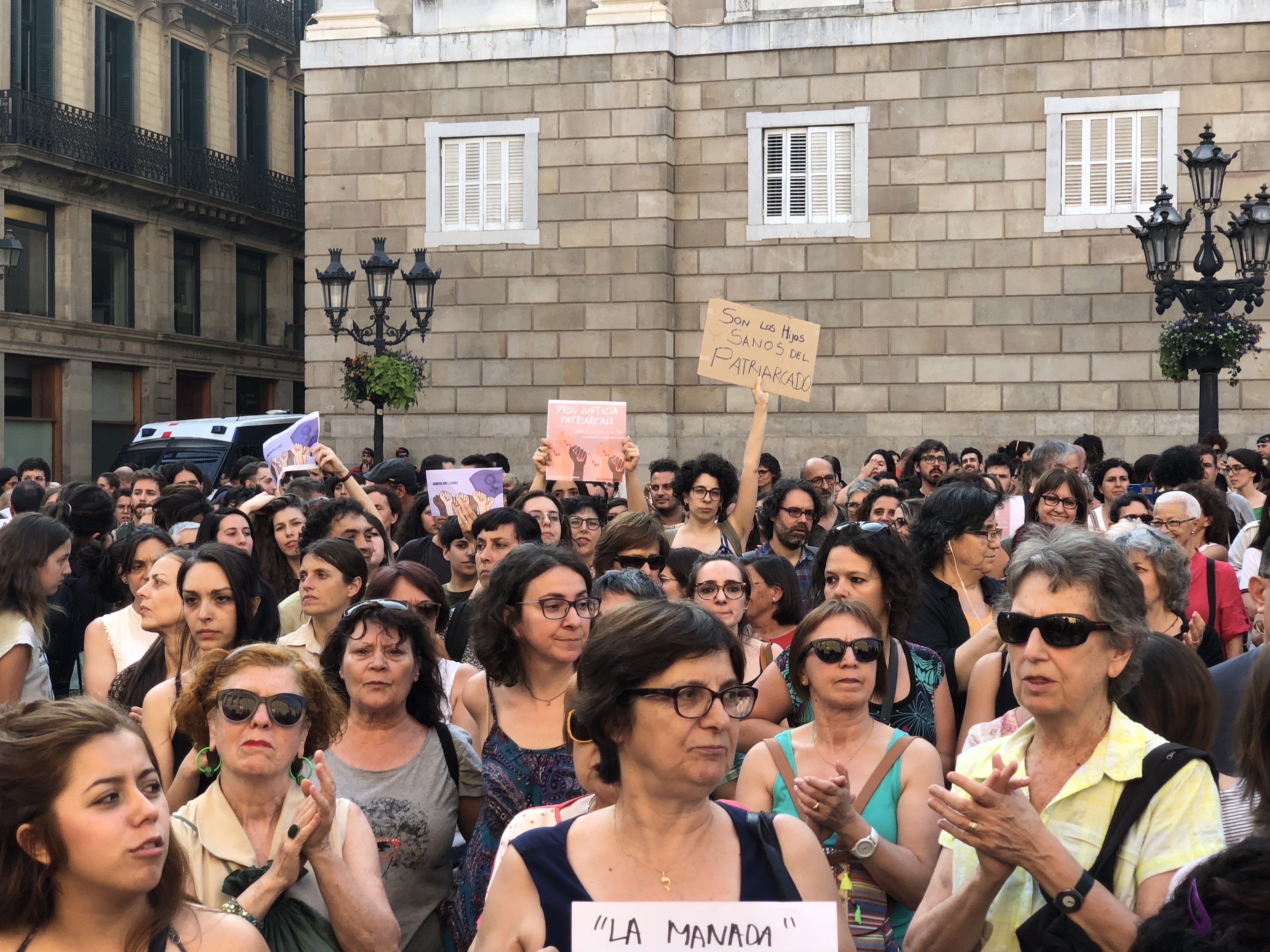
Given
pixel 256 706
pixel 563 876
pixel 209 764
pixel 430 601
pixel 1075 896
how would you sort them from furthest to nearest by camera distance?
1. pixel 430 601
2. pixel 209 764
3. pixel 256 706
4. pixel 1075 896
5. pixel 563 876

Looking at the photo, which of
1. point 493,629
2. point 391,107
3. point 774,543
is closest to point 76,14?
point 391,107

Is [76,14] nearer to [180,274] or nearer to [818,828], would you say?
[180,274]

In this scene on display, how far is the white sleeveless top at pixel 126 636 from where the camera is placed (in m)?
6.75

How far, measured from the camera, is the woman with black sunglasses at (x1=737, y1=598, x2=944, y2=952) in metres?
3.95

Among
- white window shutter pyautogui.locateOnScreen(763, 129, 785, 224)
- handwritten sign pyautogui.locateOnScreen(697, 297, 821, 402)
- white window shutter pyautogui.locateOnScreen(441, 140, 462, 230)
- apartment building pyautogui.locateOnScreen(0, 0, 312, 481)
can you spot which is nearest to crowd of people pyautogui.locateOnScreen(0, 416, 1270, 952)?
handwritten sign pyautogui.locateOnScreen(697, 297, 821, 402)

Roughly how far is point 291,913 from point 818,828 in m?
1.39

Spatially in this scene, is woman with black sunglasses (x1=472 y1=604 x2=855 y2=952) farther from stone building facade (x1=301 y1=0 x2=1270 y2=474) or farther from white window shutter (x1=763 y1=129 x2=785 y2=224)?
white window shutter (x1=763 y1=129 x2=785 y2=224)

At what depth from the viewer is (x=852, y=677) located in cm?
446

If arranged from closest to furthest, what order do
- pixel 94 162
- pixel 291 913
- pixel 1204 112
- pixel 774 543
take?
pixel 291 913
pixel 774 543
pixel 1204 112
pixel 94 162

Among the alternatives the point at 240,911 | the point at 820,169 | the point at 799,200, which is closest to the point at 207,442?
the point at 799,200

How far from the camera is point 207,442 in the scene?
26.8 m

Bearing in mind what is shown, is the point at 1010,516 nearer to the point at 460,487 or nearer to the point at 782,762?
the point at 460,487

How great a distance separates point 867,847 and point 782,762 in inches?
18.3

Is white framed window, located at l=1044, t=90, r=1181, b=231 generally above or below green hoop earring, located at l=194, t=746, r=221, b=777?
above
